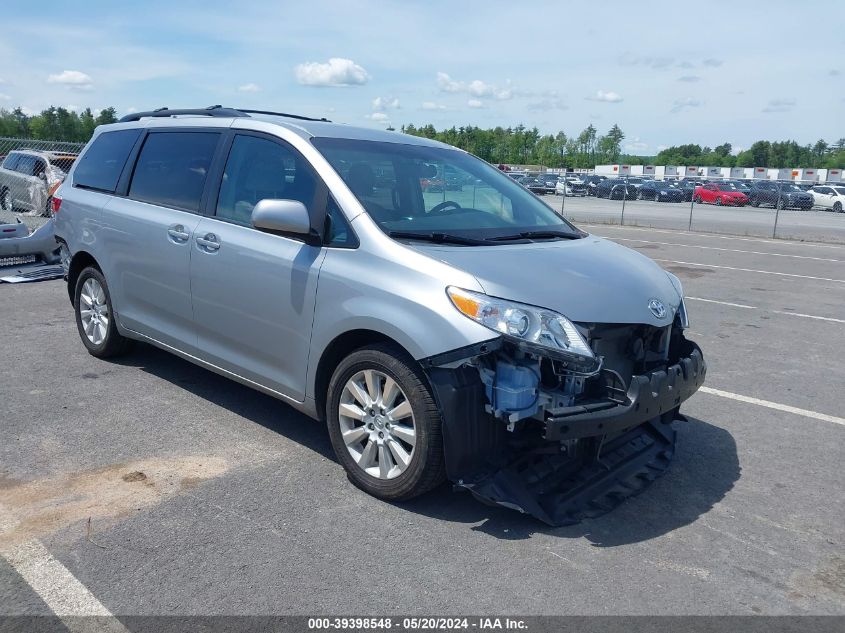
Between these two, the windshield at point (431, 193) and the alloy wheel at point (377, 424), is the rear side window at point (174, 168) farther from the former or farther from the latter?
the alloy wheel at point (377, 424)

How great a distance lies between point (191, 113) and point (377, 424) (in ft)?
9.90

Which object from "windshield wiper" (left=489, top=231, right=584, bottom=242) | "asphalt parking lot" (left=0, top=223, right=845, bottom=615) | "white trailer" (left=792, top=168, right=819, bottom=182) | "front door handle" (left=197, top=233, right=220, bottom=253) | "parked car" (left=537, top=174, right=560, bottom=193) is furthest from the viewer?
"white trailer" (left=792, top=168, right=819, bottom=182)

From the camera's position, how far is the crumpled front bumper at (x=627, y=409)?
3.44 metres

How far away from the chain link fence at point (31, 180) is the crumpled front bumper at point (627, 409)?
50.3 feet

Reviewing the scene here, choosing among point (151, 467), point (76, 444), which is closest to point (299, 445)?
point (151, 467)

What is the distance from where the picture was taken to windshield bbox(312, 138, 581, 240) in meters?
4.27

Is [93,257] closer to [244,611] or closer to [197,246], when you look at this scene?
[197,246]

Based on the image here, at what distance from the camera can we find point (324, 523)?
369 centimetres

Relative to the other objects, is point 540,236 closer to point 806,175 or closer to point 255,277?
point 255,277

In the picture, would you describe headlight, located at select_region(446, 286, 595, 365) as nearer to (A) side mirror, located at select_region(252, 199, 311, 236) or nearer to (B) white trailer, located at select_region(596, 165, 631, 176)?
(A) side mirror, located at select_region(252, 199, 311, 236)

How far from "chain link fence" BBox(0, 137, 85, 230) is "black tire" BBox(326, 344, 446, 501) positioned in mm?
14278

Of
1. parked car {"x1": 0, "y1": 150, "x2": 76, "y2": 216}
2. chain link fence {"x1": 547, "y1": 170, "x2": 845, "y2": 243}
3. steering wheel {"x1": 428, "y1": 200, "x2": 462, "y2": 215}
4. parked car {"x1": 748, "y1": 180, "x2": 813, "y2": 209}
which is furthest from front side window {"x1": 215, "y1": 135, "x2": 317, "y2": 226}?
parked car {"x1": 748, "y1": 180, "x2": 813, "y2": 209}

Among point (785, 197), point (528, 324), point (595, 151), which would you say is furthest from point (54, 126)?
point (595, 151)

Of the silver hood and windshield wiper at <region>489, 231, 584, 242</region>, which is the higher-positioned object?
windshield wiper at <region>489, 231, 584, 242</region>
